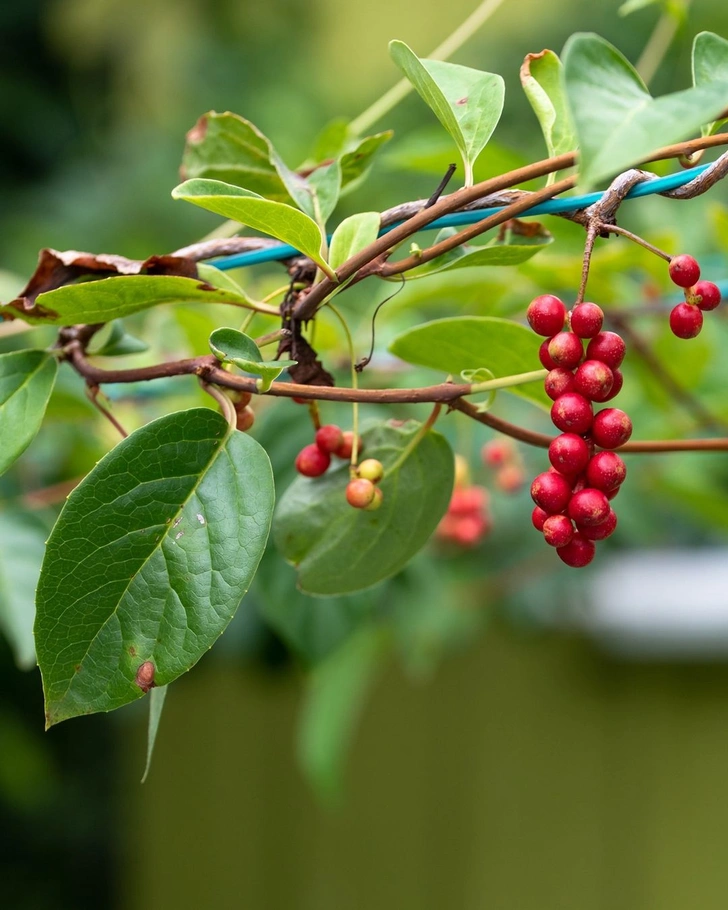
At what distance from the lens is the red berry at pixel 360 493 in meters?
0.41

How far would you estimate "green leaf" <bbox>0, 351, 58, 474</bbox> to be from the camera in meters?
0.40

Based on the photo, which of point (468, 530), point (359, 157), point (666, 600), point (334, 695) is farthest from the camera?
point (666, 600)

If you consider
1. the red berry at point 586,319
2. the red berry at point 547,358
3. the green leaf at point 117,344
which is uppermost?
the red berry at point 586,319

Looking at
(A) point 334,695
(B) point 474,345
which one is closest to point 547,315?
(B) point 474,345

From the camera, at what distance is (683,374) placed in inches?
33.0

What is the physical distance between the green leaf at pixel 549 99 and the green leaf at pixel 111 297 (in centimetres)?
14

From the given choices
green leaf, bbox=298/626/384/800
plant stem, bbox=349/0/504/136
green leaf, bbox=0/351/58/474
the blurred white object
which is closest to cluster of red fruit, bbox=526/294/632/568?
green leaf, bbox=0/351/58/474

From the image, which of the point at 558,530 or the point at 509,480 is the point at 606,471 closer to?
the point at 558,530

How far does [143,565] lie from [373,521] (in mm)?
122

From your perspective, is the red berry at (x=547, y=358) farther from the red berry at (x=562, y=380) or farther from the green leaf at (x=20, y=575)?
the green leaf at (x=20, y=575)

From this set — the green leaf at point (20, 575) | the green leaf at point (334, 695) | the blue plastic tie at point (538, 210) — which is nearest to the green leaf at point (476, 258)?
the blue plastic tie at point (538, 210)

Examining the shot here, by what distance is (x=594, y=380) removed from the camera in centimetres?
31

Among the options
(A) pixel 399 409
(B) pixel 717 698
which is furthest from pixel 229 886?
(A) pixel 399 409

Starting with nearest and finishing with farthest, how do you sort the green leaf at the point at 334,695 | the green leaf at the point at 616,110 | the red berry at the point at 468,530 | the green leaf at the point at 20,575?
the green leaf at the point at 616,110, the green leaf at the point at 20,575, the red berry at the point at 468,530, the green leaf at the point at 334,695
